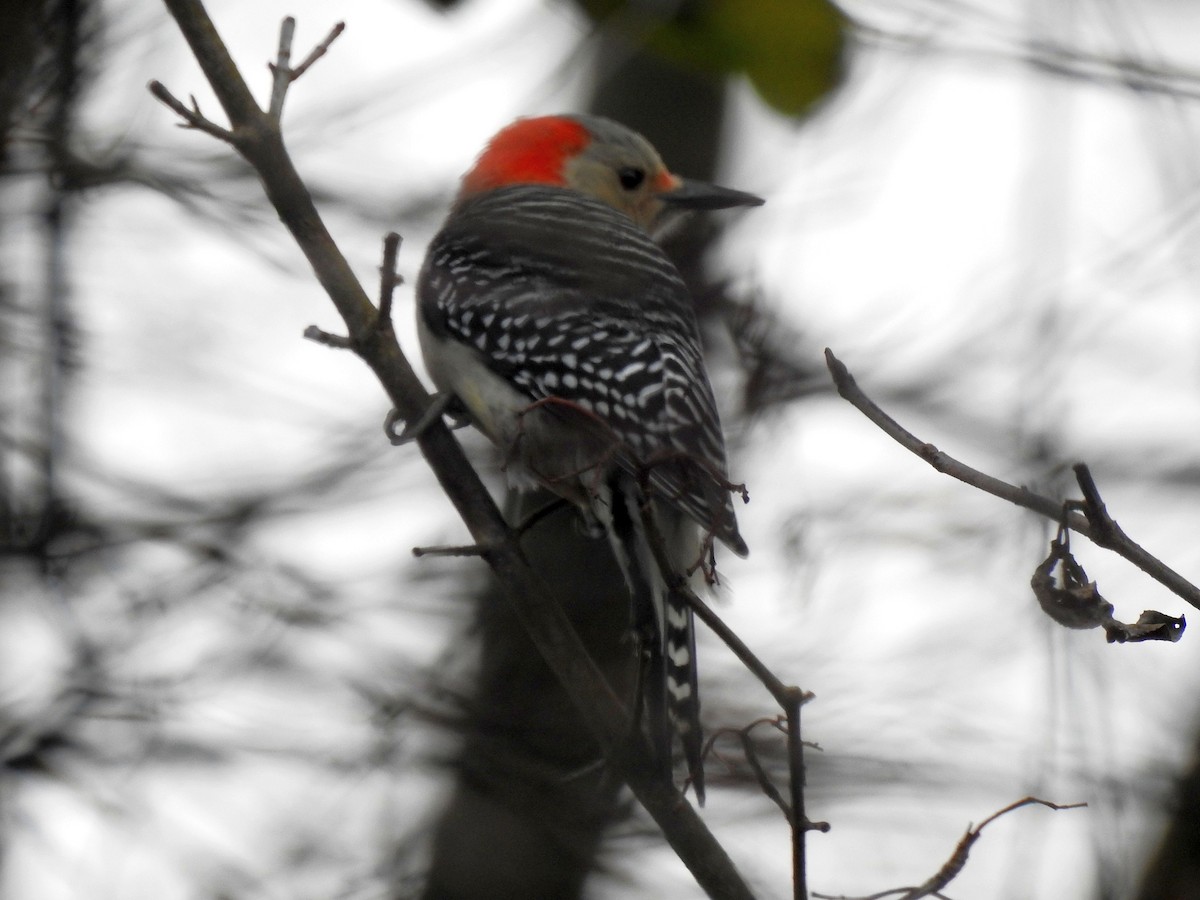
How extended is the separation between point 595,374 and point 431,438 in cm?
54

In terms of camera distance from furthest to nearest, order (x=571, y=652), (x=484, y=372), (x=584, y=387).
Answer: (x=484, y=372) → (x=584, y=387) → (x=571, y=652)

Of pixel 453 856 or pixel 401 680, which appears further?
pixel 453 856

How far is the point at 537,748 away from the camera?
15.0ft

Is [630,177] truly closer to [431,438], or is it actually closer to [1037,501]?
[431,438]

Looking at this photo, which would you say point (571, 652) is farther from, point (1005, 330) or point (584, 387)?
point (1005, 330)

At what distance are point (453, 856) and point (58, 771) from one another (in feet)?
4.91

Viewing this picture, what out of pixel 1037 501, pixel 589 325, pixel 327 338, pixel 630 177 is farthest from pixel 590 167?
pixel 1037 501

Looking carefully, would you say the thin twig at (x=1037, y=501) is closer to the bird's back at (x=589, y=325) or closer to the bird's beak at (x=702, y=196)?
the bird's back at (x=589, y=325)

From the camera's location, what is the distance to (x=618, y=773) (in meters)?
2.75

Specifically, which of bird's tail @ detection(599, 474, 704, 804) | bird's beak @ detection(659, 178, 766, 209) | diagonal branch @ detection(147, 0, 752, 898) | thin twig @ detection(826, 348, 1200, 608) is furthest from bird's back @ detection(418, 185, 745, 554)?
thin twig @ detection(826, 348, 1200, 608)

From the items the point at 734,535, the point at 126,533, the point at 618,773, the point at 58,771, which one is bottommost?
the point at 58,771

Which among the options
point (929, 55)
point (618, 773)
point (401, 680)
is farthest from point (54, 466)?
point (929, 55)

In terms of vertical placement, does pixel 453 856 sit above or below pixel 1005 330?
below

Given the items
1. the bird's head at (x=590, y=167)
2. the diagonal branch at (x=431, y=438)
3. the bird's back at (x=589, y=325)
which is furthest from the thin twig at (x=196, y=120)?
the bird's head at (x=590, y=167)
